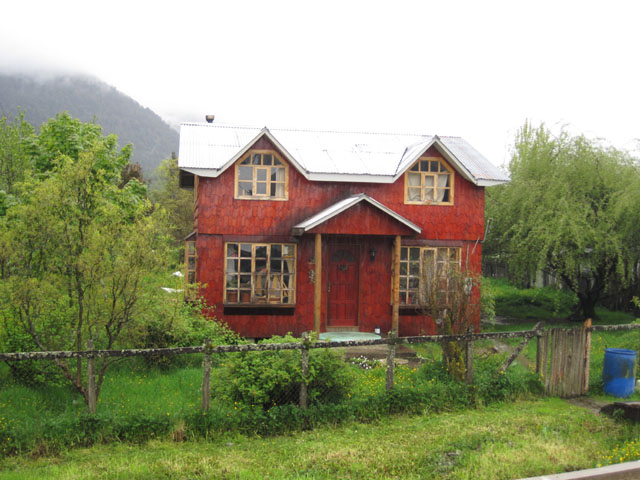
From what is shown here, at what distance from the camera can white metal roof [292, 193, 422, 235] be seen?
47.7ft

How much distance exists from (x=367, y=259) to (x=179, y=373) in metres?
7.16

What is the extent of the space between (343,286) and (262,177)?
395 cm

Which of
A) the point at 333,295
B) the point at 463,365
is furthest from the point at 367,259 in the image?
the point at 463,365

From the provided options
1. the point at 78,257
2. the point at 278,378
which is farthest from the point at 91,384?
the point at 278,378

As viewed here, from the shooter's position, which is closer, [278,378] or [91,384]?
[91,384]

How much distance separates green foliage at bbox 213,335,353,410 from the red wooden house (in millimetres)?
6069

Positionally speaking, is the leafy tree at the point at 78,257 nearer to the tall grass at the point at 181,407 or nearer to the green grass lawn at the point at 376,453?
the tall grass at the point at 181,407

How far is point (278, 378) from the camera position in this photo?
8.14m

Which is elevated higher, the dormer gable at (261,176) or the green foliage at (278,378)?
the dormer gable at (261,176)

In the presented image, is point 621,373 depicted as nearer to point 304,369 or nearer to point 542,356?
point 542,356

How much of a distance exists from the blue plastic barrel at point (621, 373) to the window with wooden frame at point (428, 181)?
292 inches

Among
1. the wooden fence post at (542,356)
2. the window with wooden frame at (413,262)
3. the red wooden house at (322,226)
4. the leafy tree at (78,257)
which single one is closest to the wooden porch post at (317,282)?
the red wooden house at (322,226)

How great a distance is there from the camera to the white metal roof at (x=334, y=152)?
15414 millimetres

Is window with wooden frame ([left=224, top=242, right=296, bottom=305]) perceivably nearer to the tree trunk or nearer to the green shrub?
the green shrub
